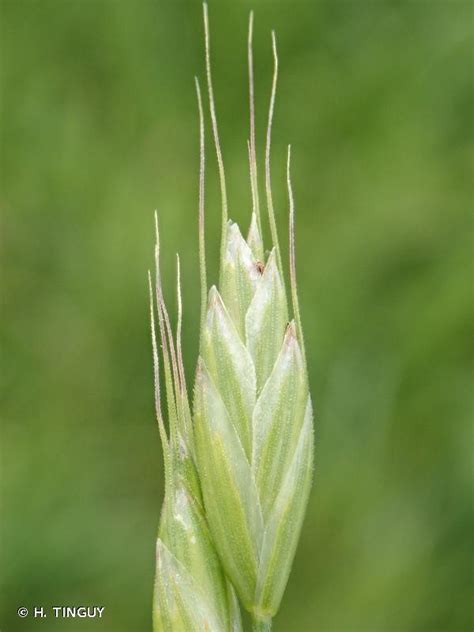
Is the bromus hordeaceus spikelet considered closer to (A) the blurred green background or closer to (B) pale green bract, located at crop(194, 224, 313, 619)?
(B) pale green bract, located at crop(194, 224, 313, 619)

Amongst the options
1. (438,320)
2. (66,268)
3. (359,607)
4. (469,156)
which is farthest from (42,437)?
(469,156)

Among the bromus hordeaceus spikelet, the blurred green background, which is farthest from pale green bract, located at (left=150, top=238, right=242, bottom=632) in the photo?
the blurred green background

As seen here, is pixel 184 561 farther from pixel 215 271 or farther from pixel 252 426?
pixel 215 271

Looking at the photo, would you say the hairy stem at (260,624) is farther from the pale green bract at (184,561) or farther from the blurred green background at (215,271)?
the blurred green background at (215,271)

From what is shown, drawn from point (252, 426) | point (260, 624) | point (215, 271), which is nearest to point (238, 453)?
point (252, 426)

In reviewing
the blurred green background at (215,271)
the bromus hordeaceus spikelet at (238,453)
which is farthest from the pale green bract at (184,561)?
the blurred green background at (215,271)

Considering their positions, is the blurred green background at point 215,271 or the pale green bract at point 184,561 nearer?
the pale green bract at point 184,561
